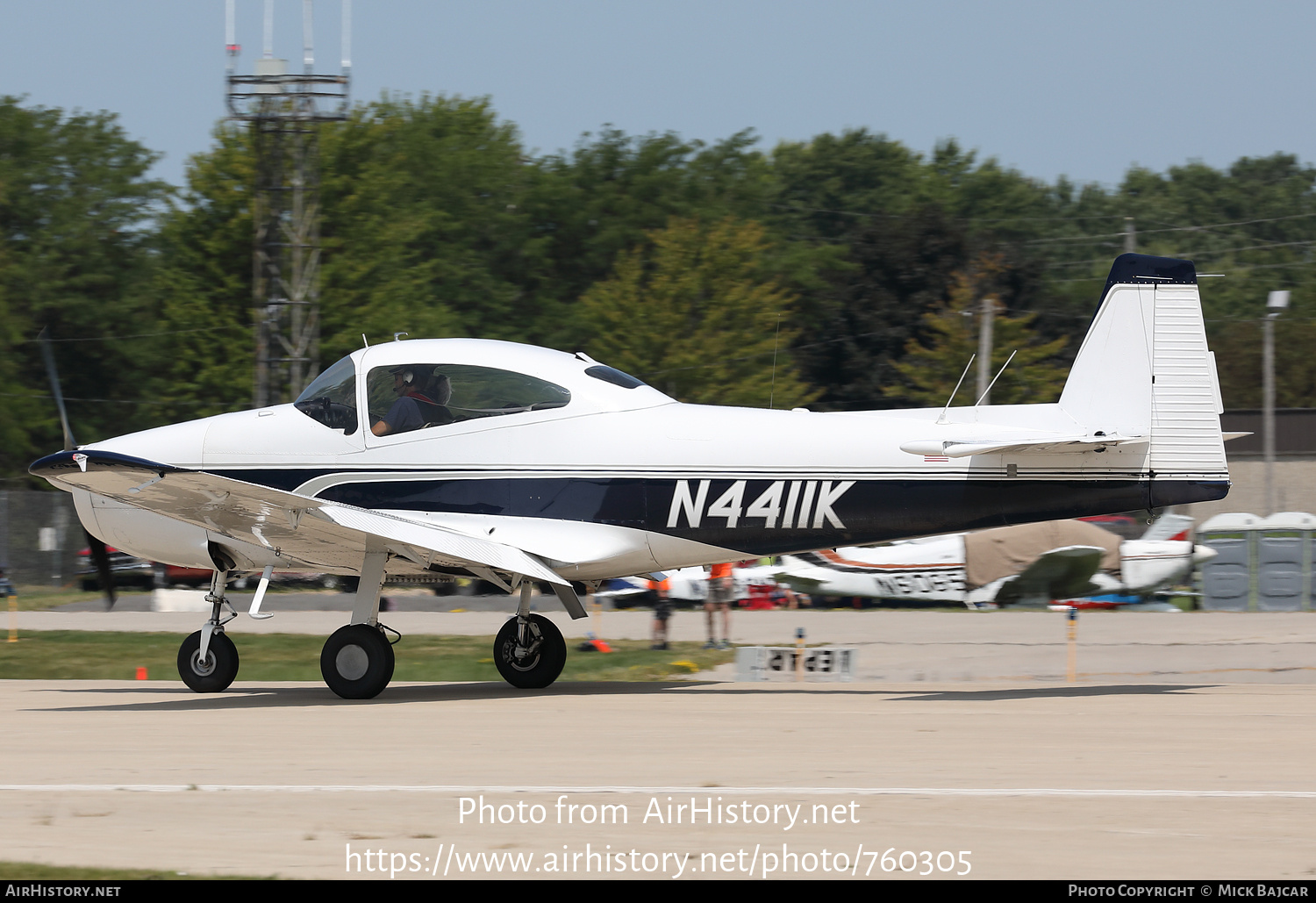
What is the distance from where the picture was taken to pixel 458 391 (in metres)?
11.8

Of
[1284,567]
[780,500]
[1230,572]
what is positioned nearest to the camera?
[780,500]

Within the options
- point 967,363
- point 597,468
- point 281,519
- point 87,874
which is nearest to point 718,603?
point 597,468

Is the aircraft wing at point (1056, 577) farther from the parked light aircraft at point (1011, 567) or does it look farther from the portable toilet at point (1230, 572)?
the portable toilet at point (1230, 572)

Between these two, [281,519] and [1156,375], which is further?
[1156,375]

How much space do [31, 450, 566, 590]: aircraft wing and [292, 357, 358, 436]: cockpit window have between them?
Result: 0.78 m

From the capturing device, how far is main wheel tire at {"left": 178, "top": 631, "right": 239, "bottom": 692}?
1248 cm

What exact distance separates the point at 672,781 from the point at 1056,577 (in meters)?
20.2

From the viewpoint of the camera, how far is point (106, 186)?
176ft

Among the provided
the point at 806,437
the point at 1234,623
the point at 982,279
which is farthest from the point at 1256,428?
the point at 806,437

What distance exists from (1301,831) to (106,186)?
5454 centimetres

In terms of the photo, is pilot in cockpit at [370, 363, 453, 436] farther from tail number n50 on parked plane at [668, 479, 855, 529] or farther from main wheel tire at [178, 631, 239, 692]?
main wheel tire at [178, 631, 239, 692]

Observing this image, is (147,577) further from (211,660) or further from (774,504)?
(774,504)

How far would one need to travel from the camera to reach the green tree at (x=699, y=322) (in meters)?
46.2
